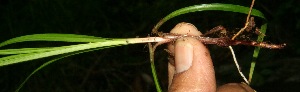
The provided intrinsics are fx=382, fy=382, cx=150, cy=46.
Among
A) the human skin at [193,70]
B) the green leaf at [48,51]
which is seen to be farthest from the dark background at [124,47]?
the green leaf at [48,51]

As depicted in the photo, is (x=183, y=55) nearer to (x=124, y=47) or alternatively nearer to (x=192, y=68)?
(x=192, y=68)

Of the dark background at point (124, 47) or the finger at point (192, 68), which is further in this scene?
the dark background at point (124, 47)

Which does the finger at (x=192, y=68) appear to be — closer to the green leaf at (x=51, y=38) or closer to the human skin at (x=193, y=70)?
the human skin at (x=193, y=70)

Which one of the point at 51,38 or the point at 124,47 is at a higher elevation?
the point at 51,38

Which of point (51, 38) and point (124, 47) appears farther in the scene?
point (124, 47)

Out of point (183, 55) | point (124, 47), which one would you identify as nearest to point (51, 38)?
point (183, 55)

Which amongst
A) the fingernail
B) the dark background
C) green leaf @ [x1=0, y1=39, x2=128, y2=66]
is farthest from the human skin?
the dark background
